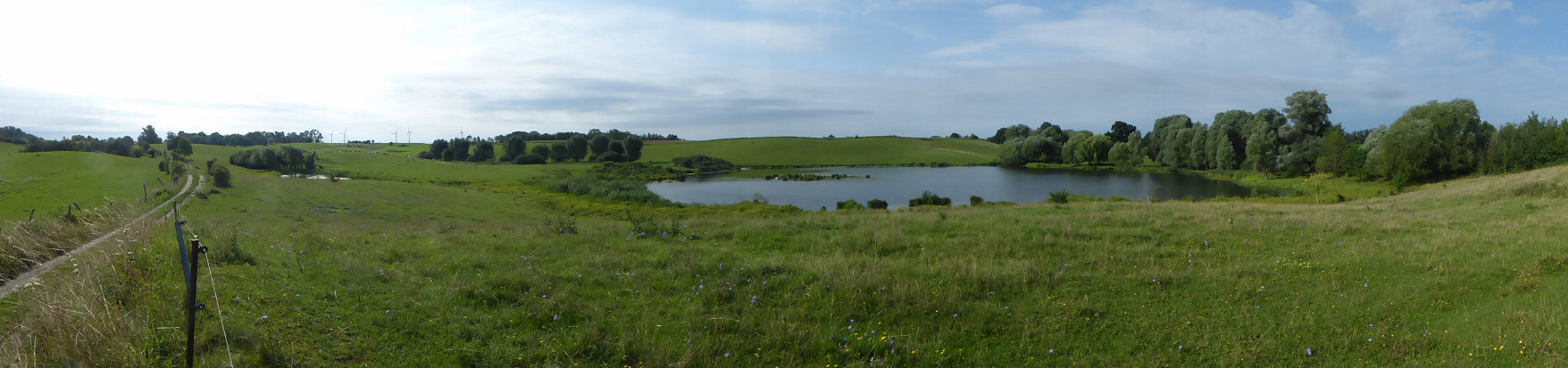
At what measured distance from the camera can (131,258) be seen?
23.5 feet

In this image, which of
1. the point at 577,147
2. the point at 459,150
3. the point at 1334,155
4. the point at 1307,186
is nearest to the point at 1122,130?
the point at 1334,155

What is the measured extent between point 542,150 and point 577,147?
669 centimetres

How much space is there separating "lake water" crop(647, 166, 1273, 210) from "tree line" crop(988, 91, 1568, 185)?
235 inches

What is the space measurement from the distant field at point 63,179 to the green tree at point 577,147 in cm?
7720

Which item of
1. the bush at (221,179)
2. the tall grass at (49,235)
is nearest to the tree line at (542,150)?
the bush at (221,179)

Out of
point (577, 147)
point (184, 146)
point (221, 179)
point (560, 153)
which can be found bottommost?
point (221, 179)

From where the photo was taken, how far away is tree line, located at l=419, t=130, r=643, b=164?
396 ft

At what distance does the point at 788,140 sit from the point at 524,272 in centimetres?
15582

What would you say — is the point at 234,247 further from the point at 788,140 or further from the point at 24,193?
the point at 788,140

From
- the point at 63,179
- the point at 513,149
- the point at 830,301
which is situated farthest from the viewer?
the point at 513,149

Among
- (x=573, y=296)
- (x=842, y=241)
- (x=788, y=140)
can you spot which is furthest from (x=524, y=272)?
(x=788, y=140)

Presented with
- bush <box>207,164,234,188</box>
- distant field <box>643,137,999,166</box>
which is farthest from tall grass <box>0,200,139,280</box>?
distant field <box>643,137,999,166</box>

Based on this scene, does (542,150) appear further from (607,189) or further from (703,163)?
(607,189)

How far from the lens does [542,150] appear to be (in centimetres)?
12581
